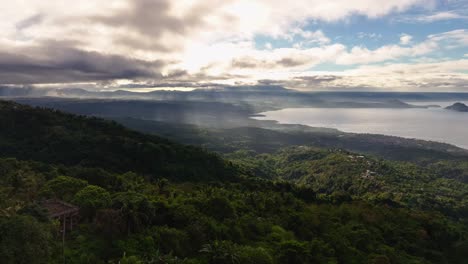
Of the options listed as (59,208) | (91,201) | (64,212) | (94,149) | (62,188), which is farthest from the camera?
(94,149)

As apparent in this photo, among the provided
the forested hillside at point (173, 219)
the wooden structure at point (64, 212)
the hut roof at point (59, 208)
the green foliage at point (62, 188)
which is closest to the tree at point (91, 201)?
the forested hillside at point (173, 219)

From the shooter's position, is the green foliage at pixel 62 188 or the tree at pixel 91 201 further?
the green foliage at pixel 62 188

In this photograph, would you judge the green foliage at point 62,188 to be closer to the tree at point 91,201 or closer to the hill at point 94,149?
the tree at point 91,201

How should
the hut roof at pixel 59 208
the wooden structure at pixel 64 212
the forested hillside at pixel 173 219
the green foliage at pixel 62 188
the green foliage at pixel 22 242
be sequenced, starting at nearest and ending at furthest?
the green foliage at pixel 22 242
the forested hillside at pixel 173 219
the wooden structure at pixel 64 212
the hut roof at pixel 59 208
the green foliage at pixel 62 188

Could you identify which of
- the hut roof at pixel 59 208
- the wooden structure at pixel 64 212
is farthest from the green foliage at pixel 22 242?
the hut roof at pixel 59 208

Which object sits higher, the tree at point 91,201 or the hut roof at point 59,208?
the hut roof at point 59,208

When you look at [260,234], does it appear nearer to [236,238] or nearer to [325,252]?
[236,238]

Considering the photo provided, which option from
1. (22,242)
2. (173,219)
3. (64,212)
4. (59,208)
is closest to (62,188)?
(59,208)

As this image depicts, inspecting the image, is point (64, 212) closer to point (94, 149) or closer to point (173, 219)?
point (173, 219)

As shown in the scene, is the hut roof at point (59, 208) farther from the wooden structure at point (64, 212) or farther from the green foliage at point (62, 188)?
the green foliage at point (62, 188)

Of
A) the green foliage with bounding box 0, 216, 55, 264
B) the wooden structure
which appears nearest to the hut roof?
the wooden structure

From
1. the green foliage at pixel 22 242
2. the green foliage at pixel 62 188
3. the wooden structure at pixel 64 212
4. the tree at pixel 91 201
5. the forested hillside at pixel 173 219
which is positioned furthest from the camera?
the green foliage at pixel 62 188

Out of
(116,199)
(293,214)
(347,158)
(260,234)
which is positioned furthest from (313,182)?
(116,199)

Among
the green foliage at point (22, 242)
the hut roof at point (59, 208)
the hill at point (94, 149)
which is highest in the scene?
the green foliage at point (22, 242)
